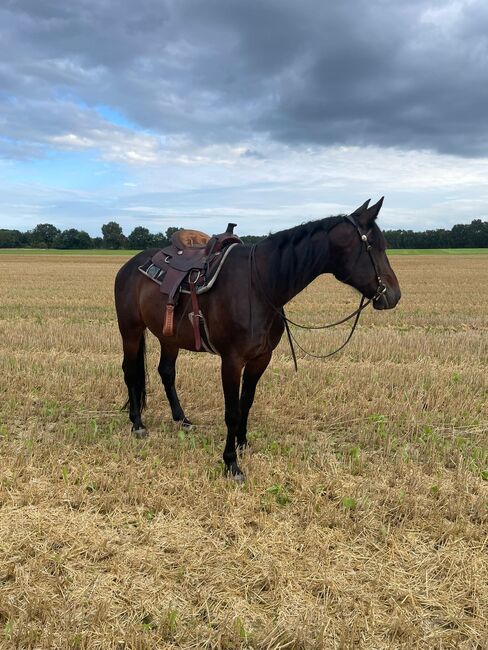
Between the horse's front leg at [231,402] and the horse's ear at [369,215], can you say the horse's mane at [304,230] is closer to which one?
the horse's ear at [369,215]

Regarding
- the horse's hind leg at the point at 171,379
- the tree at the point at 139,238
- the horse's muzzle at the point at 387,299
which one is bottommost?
the horse's hind leg at the point at 171,379

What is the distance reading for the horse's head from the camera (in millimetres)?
4207

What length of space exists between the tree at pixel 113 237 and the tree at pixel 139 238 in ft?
8.16

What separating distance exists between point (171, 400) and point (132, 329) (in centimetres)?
106

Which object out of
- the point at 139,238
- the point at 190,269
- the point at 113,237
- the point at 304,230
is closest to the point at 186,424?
the point at 190,269

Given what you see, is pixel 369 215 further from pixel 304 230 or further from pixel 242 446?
pixel 242 446

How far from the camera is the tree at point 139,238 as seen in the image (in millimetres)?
73000

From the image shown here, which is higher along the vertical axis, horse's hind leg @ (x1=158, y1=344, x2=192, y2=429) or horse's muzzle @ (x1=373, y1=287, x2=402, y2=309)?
horse's muzzle @ (x1=373, y1=287, x2=402, y2=309)

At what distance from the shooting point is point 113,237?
275 ft

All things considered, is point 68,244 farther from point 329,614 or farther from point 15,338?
point 329,614

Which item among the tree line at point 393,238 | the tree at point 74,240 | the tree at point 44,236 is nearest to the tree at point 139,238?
the tree line at point 393,238

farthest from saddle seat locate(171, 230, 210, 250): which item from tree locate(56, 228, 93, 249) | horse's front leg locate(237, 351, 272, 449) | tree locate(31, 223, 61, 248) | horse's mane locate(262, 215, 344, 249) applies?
tree locate(31, 223, 61, 248)

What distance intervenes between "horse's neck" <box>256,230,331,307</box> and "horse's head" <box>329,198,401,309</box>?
123mm

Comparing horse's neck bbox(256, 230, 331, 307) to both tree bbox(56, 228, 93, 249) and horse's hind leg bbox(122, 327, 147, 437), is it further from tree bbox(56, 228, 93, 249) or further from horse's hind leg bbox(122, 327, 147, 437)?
tree bbox(56, 228, 93, 249)
